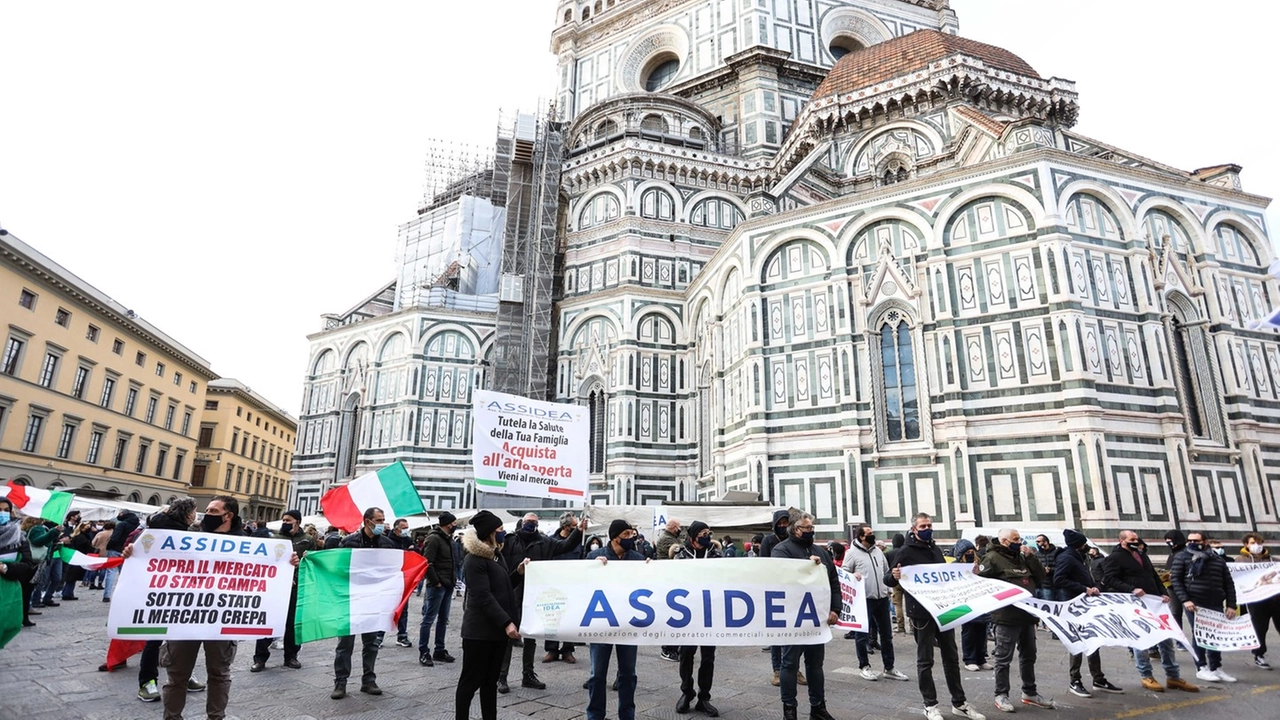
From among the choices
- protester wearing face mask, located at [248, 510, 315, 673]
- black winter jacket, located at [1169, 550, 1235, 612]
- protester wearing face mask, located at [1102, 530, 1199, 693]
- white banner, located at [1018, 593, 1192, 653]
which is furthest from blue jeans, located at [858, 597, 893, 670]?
protester wearing face mask, located at [248, 510, 315, 673]

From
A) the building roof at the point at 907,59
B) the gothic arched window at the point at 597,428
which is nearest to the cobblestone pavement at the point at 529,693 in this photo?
the gothic arched window at the point at 597,428

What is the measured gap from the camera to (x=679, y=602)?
568 centimetres

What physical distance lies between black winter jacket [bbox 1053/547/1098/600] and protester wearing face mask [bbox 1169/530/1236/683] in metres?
1.71

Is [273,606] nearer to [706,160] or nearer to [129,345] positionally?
[706,160]

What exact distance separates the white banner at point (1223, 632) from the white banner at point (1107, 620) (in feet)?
3.64

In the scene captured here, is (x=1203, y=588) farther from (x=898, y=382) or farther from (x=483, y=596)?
(x=898, y=382)

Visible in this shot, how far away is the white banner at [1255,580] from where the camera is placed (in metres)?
8.03

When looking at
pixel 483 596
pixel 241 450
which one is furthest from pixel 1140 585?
pixel 241 450

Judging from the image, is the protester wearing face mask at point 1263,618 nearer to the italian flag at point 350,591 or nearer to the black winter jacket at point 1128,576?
the black winter jacket at point 1128,576

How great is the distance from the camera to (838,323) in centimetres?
1986

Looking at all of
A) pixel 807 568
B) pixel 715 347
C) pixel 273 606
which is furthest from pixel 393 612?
pixel 715 347

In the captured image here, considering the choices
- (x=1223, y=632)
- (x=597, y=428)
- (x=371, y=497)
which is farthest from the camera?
(x=597, y=428)

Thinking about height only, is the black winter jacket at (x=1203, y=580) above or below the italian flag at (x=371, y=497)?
below

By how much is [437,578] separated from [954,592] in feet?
17.8
